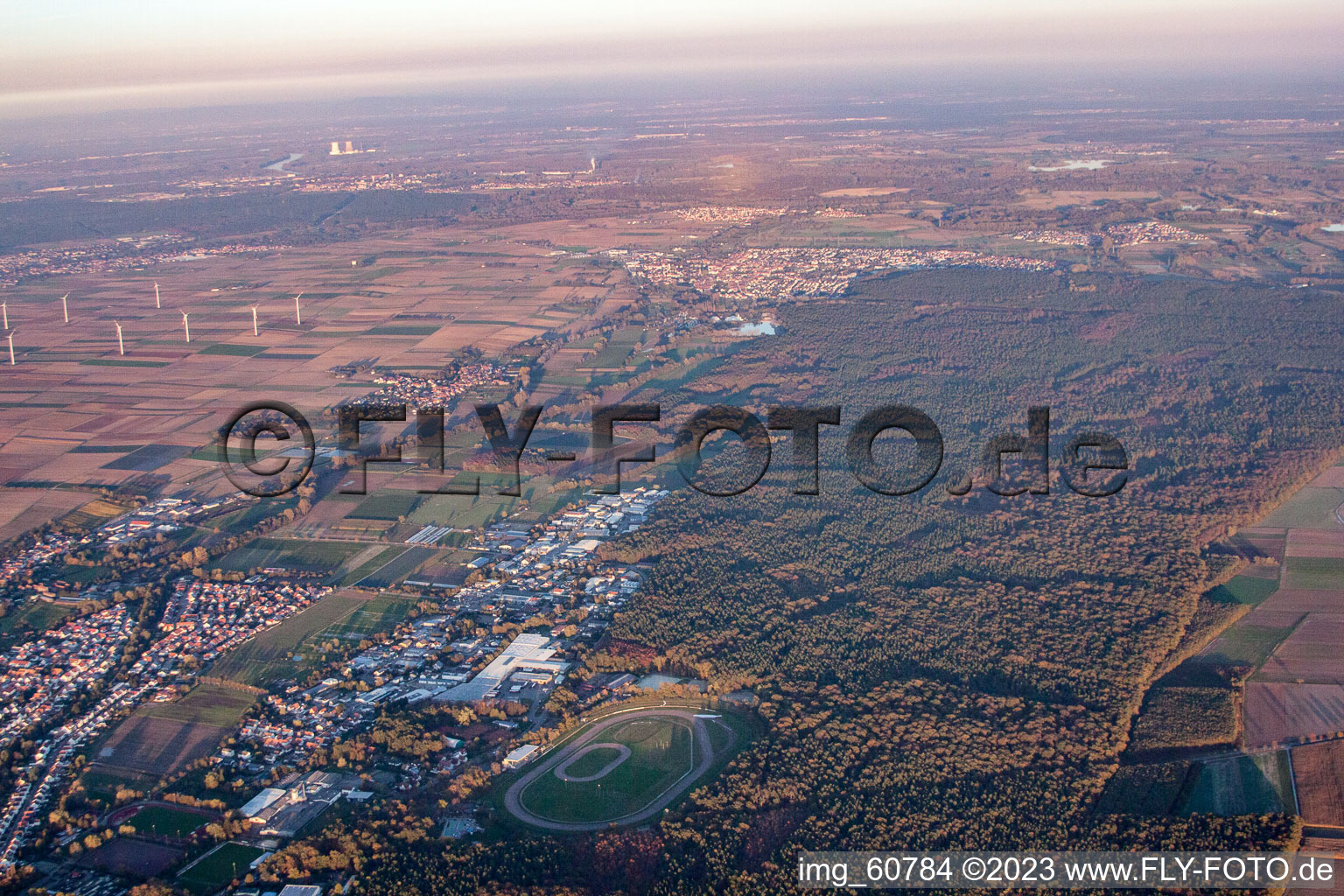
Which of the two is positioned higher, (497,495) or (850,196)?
(850,196)

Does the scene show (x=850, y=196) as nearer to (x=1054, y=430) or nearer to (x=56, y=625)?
(x=1054, y=430)

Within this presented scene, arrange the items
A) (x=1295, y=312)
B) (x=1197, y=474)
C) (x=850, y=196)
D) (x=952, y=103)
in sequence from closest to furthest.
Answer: (x=1197, y=474), (x=1295, y=312), (x=850, y=196), (x=952, y=103)

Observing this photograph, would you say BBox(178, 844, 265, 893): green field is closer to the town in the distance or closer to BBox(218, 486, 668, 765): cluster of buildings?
the town in the distance

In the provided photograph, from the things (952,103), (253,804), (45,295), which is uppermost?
(952,103)

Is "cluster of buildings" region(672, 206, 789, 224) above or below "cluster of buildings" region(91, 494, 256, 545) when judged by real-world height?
above

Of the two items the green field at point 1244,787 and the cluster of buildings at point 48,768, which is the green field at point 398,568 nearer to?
the cluster of buildings at point 48,768

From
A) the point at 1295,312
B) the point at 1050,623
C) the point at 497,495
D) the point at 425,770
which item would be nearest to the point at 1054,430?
the point at 1050,623

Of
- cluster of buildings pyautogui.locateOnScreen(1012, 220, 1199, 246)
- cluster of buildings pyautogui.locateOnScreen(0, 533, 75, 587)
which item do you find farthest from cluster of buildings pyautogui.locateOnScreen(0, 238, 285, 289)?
cluster of buildings pyautogui.locateOnScreen(1012, 220, 1199, 246)
